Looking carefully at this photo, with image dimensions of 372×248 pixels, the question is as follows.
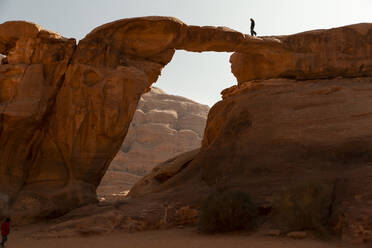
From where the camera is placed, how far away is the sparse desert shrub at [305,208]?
938 cm

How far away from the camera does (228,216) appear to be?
33.1ft

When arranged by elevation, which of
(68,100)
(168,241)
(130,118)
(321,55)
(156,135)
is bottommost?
(168,241)

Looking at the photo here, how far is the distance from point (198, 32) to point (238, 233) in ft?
29.1

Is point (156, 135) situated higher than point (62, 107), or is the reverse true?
point (156, 135)

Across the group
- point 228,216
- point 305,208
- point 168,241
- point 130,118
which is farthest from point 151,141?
point 305,208

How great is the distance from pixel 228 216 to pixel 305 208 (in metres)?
1.95

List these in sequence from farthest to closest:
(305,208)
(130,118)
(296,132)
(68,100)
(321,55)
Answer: (321,55) → (130,118) → (68,100) → (296,132) → (305,208)

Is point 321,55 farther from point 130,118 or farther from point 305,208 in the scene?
point 305,208

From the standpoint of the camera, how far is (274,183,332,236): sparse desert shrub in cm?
938

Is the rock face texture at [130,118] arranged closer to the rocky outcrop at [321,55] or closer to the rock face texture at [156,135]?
the rocky outcrop at [321,55]

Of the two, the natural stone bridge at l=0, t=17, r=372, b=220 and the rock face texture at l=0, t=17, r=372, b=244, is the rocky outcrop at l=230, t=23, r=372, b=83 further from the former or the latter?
the natural stone bridge at l=0, t=17, r=372, b=220

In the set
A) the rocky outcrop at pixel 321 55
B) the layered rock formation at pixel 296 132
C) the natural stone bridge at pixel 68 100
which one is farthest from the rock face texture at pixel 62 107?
the rocky outcrop at pixel 321 55

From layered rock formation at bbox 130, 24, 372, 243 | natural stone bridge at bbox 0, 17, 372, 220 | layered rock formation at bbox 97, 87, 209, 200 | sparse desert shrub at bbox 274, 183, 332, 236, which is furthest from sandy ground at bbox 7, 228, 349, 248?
layered rock formation at bbox 97, 87, 209, 200

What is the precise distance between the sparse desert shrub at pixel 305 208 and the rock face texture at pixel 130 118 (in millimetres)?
764
